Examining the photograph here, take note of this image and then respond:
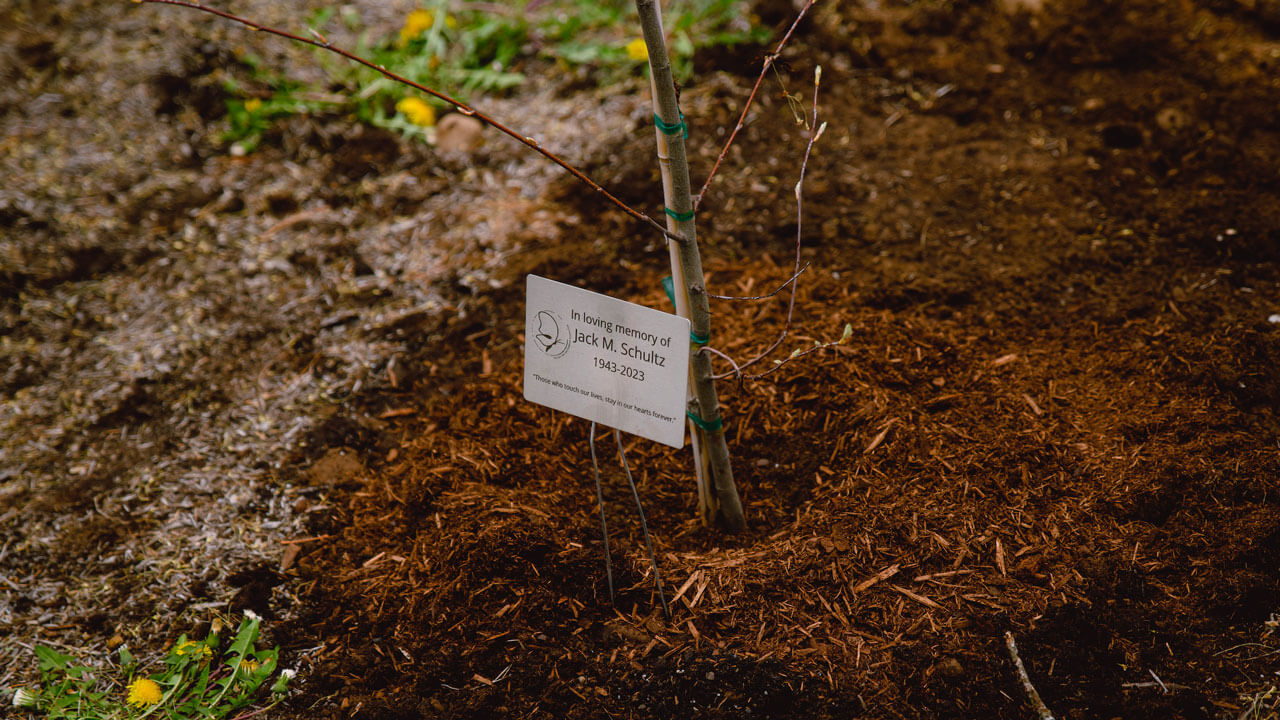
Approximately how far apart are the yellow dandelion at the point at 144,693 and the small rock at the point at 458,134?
96.8 inches

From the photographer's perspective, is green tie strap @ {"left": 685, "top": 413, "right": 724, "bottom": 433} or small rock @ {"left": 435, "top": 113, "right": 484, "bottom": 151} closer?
green tie strap @ {"left": 685, "top": 413, "right": 724, "bottom": 433}

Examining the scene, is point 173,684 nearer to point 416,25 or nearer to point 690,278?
point 690,278

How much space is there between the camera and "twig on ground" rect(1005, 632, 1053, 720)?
61.5 inches

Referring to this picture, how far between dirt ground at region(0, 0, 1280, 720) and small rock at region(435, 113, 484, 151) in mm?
99

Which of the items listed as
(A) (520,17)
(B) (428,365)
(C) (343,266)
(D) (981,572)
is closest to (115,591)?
(B) (428,365)

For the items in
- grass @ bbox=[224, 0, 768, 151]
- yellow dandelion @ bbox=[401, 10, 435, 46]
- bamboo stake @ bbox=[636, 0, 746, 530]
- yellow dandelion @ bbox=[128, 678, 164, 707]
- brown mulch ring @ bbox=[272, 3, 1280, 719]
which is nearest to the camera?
bamboo stake @ bbox=[636, 0, 746, 530]

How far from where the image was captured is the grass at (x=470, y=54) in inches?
143

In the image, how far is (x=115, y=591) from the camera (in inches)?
86.4

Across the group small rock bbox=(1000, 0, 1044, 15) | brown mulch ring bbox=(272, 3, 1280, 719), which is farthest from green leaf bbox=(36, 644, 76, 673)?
small rock bbox=(1000, 0, 1044, 15)

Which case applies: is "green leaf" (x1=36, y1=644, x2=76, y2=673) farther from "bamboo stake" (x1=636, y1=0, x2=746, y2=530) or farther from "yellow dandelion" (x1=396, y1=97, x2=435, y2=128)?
"yellow dandelion" (x1=396, y1=97, x2=435, y2=128)

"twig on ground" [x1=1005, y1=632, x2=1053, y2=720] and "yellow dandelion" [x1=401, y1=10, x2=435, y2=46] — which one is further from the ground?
"yellow dandelion" [x1=401, y1=10, x2=435, y2=46]

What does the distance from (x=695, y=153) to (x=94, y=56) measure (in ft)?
11.0

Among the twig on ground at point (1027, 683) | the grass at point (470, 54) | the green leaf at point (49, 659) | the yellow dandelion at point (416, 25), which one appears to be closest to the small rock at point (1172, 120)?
the grass at point (470, 54)

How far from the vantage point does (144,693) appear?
5.99ft
